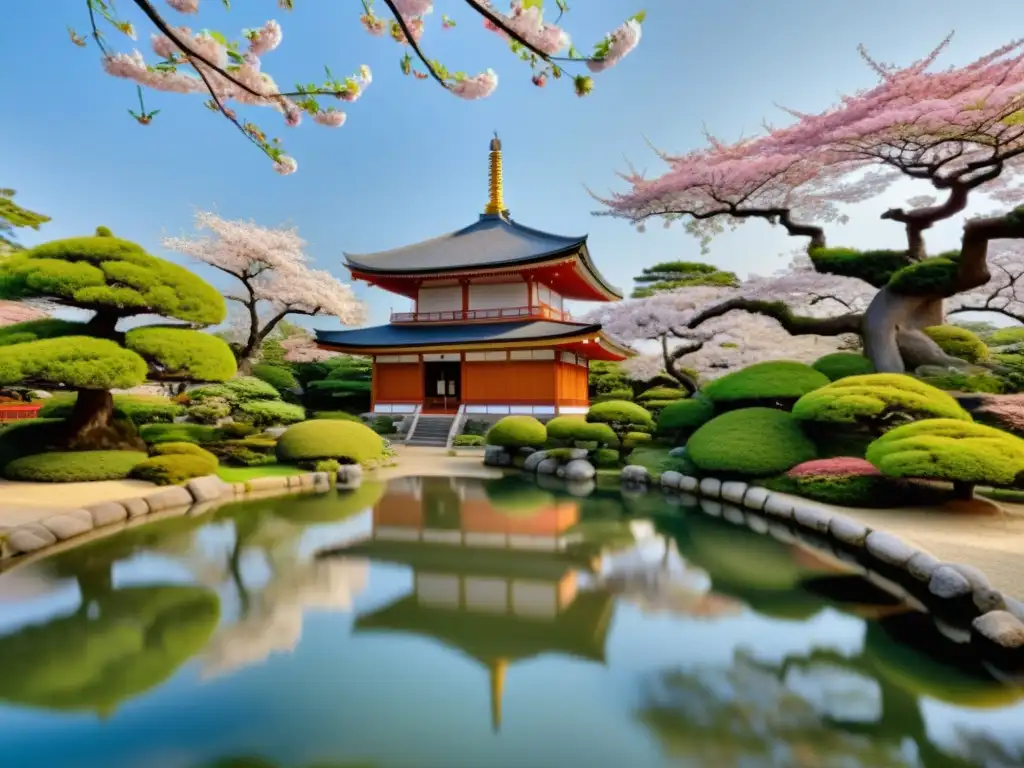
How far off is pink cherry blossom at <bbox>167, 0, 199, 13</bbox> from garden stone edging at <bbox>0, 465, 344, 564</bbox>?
588cm

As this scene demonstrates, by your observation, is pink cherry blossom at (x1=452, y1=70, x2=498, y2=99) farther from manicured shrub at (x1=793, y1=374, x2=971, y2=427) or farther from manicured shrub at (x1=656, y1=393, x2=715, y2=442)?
manicured shrub at (x1=656, y1=393, x2=715, y2=442)

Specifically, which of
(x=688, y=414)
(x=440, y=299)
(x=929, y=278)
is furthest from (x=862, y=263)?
(x=440, y=299)

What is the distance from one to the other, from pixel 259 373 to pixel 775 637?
2289cm

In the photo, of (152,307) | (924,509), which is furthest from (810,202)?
(152,307)

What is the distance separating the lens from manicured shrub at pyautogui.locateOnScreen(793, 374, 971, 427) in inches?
313

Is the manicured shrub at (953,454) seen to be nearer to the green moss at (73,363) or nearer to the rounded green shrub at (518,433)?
the rounded green shrub at (518,433)

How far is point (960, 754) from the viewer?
2.75 m

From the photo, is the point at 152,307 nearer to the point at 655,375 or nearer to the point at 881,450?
the point at 881,450

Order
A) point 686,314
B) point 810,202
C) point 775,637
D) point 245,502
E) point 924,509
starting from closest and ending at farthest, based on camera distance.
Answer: point 775,637 < point 924,509 < point 245,502 < point 810,202 < point 686,314

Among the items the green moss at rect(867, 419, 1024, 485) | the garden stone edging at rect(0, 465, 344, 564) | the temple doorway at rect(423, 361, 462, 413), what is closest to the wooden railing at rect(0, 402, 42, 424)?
the temple doorway at rect(423, 361, 462, 413)

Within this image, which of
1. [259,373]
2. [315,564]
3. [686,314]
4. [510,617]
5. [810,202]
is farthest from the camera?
[259,373]

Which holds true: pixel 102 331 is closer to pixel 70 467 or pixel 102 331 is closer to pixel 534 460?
pixel 70 467

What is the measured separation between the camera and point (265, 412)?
44.6 feet

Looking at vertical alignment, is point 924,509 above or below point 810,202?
below
